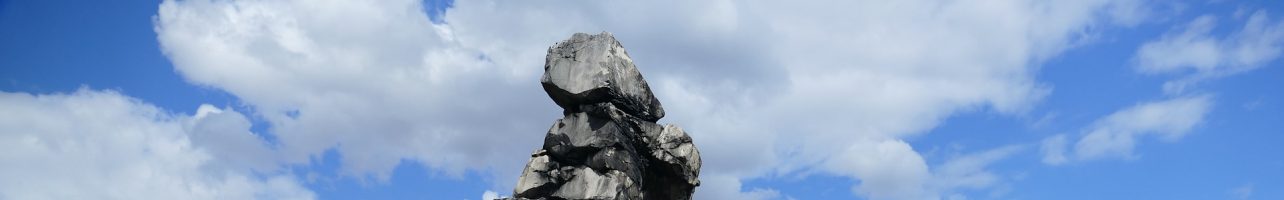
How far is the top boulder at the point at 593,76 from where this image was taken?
34.8m

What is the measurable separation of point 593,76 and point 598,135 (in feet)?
5.82

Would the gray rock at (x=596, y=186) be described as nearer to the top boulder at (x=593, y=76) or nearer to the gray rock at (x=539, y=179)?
the gray rock at (x=539, y=179)

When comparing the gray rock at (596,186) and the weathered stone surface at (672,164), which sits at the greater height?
Answer: the weathered stone surface at (672,164)

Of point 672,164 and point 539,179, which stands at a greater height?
point 672,164

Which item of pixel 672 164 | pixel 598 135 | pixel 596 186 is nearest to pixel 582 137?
pixel 598 135

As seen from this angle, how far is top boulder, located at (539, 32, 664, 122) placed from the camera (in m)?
34.8

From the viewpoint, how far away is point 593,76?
114 ft

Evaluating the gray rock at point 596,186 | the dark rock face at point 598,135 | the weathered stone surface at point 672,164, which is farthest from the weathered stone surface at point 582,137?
the weathered stone surface at point 672,164

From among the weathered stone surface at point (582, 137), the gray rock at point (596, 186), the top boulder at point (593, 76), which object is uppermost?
the top boulder at point (593, 76)

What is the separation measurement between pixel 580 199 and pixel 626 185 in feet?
4.81

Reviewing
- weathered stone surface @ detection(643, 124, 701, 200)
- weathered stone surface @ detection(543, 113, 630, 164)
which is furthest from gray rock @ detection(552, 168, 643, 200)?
weathered stone surface @ detection(643, 124, 701, 200)

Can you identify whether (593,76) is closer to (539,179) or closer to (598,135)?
(598,135)

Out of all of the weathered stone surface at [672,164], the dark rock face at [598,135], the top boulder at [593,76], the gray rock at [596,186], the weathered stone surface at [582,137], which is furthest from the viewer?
the weathered stone surface at [672,164]

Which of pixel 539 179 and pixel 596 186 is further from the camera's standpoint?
pixel 539 179
